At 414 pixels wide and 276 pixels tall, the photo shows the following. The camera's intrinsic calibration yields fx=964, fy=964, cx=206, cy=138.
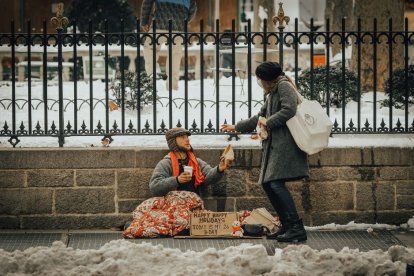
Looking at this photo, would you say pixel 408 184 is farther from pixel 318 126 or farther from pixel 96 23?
pixel 96 23

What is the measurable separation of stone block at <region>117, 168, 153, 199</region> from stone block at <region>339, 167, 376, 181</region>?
6.99ft

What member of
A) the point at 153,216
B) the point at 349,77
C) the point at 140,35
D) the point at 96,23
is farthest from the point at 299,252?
the point at 96,23

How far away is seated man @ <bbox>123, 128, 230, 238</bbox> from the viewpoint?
32.8ft

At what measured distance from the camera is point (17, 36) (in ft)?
35.7

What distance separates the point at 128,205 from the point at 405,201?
3104 mm

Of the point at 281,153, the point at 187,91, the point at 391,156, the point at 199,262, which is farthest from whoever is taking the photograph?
the point at 187,91

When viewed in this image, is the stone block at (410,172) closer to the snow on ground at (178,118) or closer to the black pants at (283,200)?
the snow on ground at (178,118)

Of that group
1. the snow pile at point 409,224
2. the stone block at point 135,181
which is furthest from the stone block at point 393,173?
the stone block at point 135,181

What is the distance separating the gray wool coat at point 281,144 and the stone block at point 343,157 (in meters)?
0.94

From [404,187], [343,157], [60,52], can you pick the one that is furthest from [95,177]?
[404,187]

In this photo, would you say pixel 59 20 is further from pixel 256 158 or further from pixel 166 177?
pixel 256 158

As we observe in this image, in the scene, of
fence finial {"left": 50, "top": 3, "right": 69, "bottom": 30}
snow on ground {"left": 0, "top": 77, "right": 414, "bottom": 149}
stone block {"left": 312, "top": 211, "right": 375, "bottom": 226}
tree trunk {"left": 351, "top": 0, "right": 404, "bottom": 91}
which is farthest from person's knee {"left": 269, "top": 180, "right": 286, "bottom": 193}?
tree trunk {"left": 351, "top": 0, "right": 404, "bottom": 91}

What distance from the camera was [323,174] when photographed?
1068 centimetres

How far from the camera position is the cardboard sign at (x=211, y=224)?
1000 centimetres
